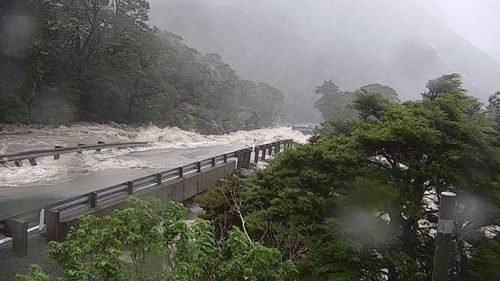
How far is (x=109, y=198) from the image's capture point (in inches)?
397

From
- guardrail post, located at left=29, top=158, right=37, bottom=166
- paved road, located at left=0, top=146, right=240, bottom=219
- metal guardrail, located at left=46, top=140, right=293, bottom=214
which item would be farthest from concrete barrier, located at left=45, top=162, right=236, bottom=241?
guardrail post, located at left=29, top=158, right=37, bottom=166

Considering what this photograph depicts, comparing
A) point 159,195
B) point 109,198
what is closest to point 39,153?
point 159,195

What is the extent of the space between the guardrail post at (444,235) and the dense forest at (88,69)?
28.7 meters

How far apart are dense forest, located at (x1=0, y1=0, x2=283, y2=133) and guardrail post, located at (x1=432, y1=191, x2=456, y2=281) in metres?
28.7

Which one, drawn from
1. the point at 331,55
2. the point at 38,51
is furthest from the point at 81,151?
the point at 331,55

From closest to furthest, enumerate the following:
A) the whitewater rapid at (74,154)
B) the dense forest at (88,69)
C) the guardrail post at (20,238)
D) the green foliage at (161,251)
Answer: the green foliage at (161,251) → the guardrail post at (20,238) → the whitewater rapid at (74,154) → the dense forest at (88,69)

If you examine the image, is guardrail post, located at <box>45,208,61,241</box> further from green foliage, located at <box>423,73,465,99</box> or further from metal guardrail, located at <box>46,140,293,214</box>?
green foliage, located at <box>423,73,465,99</box>

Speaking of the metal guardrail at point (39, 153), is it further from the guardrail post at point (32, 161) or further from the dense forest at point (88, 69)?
the dense forest at point (88, 69)

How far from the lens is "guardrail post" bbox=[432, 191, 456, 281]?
2.96 metres

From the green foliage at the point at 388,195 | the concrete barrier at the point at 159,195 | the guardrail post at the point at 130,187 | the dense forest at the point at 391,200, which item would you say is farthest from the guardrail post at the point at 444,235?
the guardrail post at the point at 130,187

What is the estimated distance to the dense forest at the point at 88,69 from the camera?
92.6 feet

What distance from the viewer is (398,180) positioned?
6.71m

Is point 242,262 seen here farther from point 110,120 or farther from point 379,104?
point 110,120

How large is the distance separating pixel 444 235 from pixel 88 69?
124 ft
